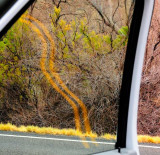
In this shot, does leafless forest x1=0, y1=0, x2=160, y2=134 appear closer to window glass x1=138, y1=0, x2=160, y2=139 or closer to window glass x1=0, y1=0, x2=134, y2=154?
window glass x1=0, y1=0, x2=134, y2=154

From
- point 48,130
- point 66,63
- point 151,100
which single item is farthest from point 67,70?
point 151,100

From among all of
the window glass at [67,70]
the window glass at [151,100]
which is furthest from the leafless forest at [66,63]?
the window glass at [151,100]

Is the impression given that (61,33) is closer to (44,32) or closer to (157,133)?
(44,32)

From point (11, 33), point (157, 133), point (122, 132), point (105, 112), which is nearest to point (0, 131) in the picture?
point (11, 33)

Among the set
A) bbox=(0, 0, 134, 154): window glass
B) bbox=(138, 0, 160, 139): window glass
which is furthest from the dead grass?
bbox=(138, 0, 160, 139): window glass

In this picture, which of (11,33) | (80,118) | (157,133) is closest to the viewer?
(11,33)

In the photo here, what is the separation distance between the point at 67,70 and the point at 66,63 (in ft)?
0.08

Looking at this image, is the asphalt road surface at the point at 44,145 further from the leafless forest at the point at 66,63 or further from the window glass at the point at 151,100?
the window glass at the point at 151,100

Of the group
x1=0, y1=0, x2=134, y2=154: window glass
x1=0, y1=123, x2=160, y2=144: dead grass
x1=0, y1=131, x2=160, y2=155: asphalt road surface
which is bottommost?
x1=0, y1=131, x2=160, y2=155: asphalt road surface

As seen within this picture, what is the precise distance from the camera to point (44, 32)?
3.75 feet

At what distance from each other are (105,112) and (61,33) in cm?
40

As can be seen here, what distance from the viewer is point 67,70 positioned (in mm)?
1235

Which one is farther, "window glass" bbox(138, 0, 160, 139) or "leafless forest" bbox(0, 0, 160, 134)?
"window glass" bbox(138, 0, 160, 139)

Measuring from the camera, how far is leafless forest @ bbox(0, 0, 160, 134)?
1.07 metres
